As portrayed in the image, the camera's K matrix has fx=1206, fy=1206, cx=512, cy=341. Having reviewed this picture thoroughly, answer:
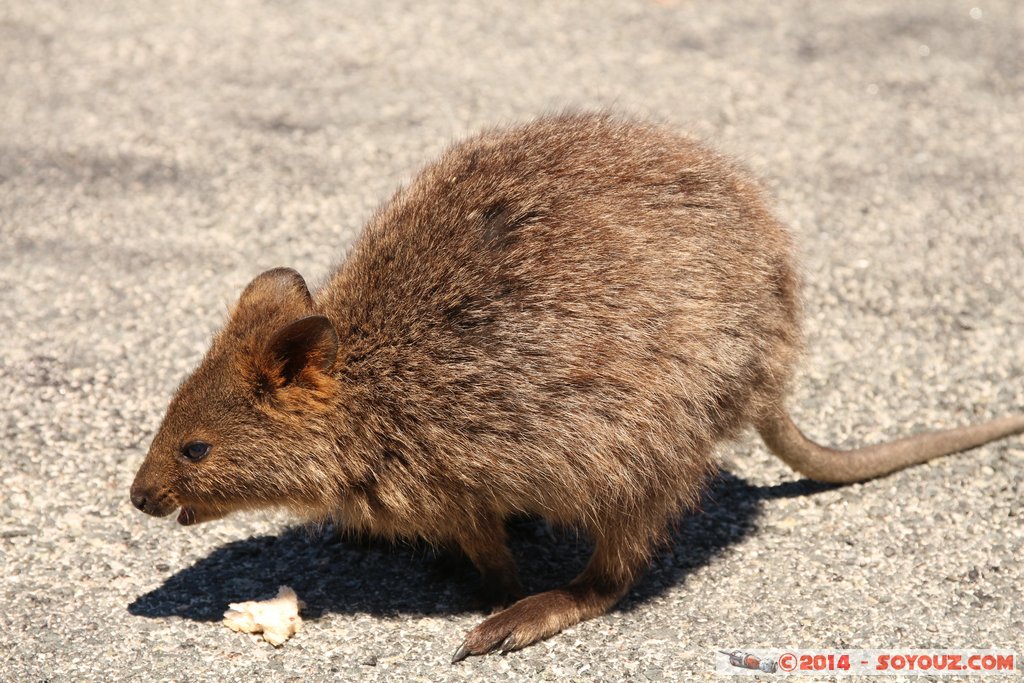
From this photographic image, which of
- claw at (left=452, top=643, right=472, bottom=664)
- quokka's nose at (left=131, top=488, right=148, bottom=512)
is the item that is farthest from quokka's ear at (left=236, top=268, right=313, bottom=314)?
claw at (left=452, top=643, right=472, bottom=664)

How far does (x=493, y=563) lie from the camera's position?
402cm

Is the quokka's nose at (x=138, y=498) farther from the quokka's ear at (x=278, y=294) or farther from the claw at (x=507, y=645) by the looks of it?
the claw at (x=507, y=645)

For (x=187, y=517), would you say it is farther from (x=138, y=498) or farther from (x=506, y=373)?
(x=506, y=373)

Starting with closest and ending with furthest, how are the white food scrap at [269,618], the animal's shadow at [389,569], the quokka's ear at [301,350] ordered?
the quokka's ear at [301,350] < the white food scrap at [269,618] < the animal's shadow at [389,569]

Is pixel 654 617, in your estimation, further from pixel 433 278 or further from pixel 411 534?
pixel 433 278

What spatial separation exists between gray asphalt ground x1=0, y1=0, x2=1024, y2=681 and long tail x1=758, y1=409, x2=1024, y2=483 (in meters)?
0.07

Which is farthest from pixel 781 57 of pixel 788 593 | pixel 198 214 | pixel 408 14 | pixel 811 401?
pixel 788 593

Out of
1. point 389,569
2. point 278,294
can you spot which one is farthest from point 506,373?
point 389,569

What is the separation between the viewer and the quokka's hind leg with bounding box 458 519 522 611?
3928 mm

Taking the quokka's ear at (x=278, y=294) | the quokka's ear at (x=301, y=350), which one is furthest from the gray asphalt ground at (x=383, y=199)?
the quokka's ear at (x=278, y=294)

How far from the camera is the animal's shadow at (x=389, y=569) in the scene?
4.05 m

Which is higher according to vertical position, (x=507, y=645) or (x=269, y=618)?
(x=269, y=618)

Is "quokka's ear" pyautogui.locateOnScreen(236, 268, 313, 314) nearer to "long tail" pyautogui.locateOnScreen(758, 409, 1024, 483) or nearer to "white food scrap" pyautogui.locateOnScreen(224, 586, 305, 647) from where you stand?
"white food scrap" pyautogui.locateOnScreen(224, 586, 305, 647)

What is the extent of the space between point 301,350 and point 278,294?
0.92ft
